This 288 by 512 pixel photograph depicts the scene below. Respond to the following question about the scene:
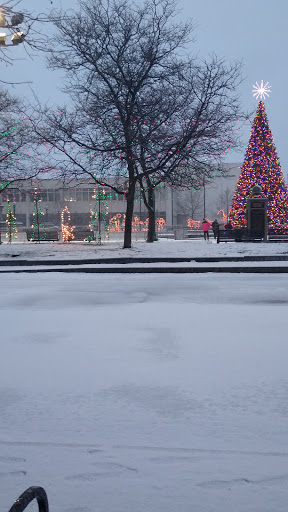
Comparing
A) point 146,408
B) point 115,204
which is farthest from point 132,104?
point 115,204

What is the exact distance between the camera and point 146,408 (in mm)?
5527

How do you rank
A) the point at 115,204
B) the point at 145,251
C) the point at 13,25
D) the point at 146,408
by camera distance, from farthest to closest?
1. the point at 115,204
2. the point at 145,251
3. the point at 13,25
4. the point at 146,408

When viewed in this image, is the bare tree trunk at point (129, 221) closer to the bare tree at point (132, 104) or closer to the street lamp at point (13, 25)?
the bare tree at point (132, 104)

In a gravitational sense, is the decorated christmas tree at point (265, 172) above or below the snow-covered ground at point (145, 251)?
above

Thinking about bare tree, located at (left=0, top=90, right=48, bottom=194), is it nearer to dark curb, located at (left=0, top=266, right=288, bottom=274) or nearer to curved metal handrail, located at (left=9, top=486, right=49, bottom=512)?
dark curb, located at (left=0, top=266, right=288, bottom=274)

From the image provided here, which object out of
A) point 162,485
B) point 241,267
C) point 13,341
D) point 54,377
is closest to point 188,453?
point 162,485

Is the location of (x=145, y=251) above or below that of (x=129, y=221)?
below

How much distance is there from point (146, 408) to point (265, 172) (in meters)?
34.9

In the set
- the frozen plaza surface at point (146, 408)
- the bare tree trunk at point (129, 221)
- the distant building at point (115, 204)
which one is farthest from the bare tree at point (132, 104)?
the distant building at point (115, 204)

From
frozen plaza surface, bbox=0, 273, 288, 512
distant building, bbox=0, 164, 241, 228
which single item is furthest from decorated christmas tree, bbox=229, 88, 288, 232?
distant building, bbox=0, 164, 241, 228

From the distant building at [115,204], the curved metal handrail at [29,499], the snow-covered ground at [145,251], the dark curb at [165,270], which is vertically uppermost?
the distant building at [115,204]

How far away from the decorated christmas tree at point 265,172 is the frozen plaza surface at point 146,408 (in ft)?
93.3

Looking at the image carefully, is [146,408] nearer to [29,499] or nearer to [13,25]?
[29,499]

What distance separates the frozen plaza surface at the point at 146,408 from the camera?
12.6 ft
